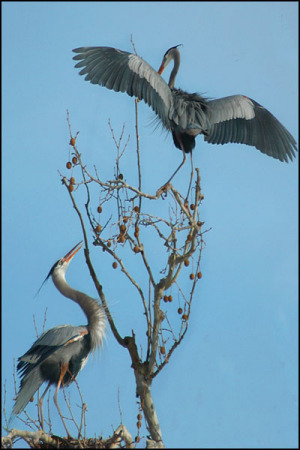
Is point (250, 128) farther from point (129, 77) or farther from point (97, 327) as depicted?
point (97, 327)

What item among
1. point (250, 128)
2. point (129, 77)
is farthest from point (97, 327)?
point (250, 128)

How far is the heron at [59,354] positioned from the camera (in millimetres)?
6582

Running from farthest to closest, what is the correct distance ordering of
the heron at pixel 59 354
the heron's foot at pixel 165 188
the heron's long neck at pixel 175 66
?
1. the heron's long neck at pixel 175 66
2. the heron at pixel 59 354
3. the heron's foot at pixel 165 188

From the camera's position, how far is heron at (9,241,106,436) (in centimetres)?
658

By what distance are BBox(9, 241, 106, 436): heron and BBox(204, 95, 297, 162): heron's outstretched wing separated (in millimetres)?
2053

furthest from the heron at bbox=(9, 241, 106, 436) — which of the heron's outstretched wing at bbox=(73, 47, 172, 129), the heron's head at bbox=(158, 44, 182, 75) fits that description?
the heron's head at bbox=(158, 44, 182, 75)

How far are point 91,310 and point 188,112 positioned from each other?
6.56ft

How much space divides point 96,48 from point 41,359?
2.80 m

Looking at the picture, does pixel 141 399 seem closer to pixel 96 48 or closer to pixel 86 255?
pixel 86 255

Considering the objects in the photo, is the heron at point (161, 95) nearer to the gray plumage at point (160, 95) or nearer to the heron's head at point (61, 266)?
the gray plumage at point (160, 95)

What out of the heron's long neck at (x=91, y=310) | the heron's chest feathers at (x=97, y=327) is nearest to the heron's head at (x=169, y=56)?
the heron's long neck at (x=91, y=310)

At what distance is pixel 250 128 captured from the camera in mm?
7637

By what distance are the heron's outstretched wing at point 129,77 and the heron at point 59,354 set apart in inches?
75.2

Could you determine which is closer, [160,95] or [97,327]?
[160,95]
